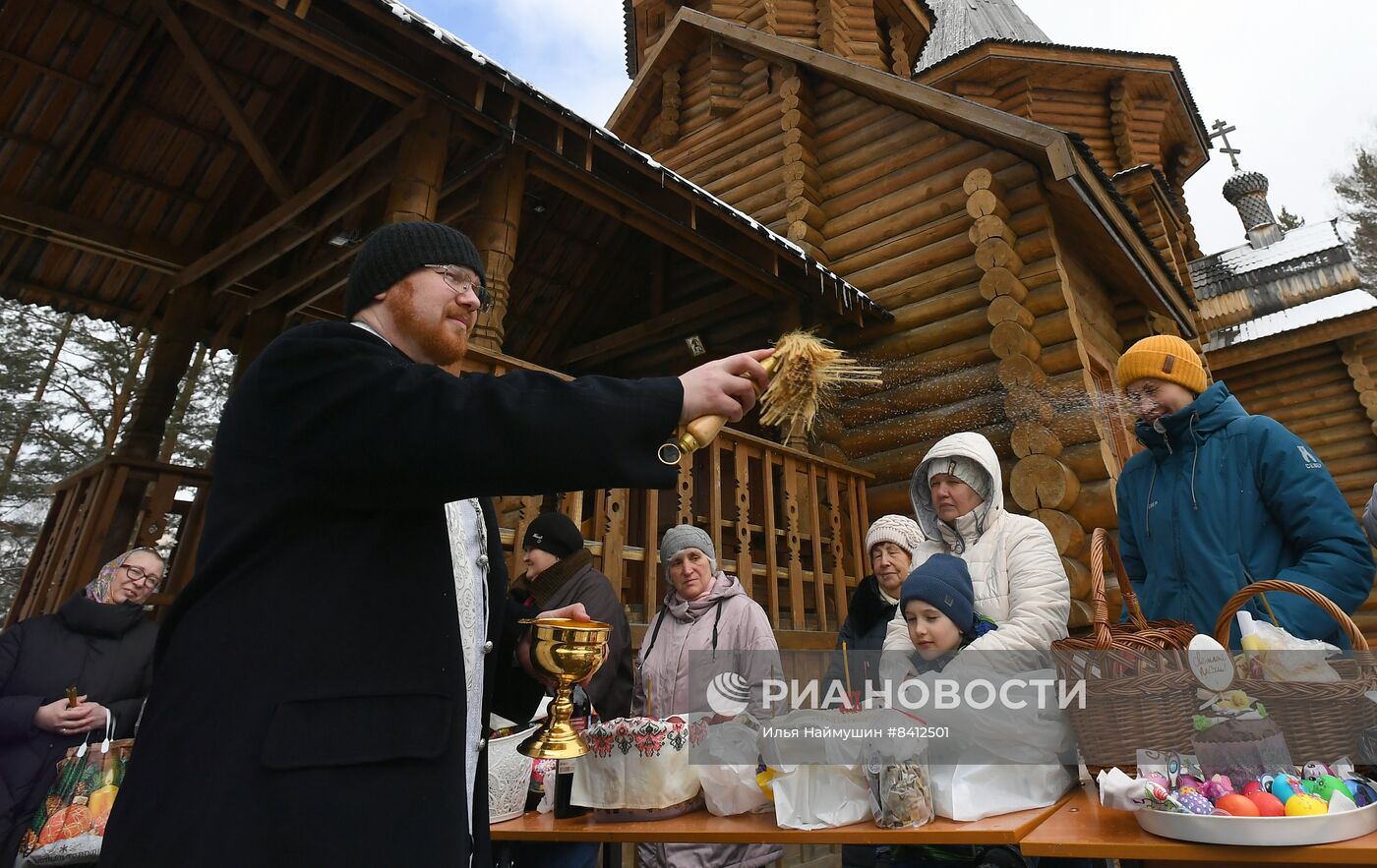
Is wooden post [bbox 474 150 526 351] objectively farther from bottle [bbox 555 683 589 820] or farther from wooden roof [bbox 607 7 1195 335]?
wooden roof [bbox 607 7 1195 335]

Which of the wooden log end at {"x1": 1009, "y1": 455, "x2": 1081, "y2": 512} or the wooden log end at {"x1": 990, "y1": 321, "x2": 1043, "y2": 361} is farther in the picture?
the wooden log end at {"x1": 990, "y1": 321, "x2": 1043, "y2": 361}

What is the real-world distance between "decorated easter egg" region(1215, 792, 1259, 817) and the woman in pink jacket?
178 cm

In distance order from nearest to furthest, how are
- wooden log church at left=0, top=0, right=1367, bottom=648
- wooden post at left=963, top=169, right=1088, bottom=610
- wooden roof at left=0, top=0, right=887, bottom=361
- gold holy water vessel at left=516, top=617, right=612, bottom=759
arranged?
1. gold holy water vessel at left=516, top=617, right=612, bottom=759
2. wooden roof at left=0, top=0, right=887, bottom=361
3. wooden log church at left=0, top=0, right=1367, bottom=648
4. wooden post at left=963, top=169, right=1088, bottom=610

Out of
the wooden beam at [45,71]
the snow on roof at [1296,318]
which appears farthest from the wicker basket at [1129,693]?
the snow on roof at [1296,318]

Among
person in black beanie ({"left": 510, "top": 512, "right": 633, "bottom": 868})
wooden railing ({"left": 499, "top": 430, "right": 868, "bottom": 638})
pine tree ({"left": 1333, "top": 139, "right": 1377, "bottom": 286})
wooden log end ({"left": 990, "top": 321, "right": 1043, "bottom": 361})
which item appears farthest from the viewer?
pine tree ({"left": 1333, "top": 139, "right": 1377, "bottom": 286})

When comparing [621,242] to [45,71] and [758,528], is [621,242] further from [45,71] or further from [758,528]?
[45,71]

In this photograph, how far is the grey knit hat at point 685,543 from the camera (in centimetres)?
375

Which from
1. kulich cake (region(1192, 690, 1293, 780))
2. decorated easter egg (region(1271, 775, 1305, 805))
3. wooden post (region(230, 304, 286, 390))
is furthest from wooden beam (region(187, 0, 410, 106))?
decorated easter egg (region(1271, 775, 1305, 805))

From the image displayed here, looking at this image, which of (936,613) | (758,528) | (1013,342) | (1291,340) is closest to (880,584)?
(936,613)

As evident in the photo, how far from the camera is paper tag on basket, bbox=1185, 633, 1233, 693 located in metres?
1.56

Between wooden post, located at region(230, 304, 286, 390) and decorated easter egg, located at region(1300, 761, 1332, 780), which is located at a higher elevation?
wooden post, located at region(230, 304, 286, 390)

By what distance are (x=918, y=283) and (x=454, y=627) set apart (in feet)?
21.7

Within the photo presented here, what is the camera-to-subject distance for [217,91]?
202 inches

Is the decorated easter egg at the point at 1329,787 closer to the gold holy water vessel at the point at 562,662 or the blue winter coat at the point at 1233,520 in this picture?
the blue winter coat at the point at 1233,520
